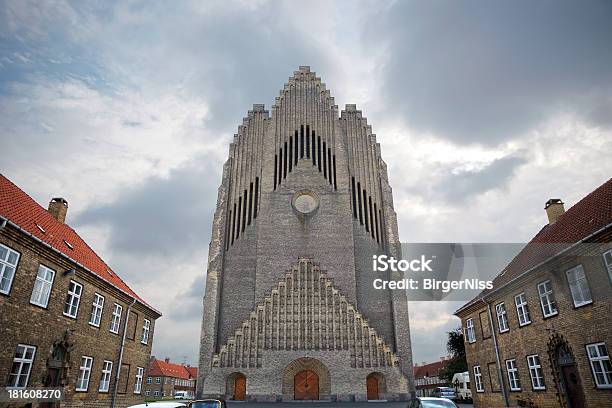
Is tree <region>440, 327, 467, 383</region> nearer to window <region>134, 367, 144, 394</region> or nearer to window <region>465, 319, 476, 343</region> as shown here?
window <region>465, 319, 476, 343</region>

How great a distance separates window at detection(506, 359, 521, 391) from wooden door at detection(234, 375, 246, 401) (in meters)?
18.9

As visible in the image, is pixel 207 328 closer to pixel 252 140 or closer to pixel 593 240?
pixel 252 140

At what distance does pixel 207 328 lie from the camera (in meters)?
34.7

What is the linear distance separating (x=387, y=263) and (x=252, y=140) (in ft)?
61.7

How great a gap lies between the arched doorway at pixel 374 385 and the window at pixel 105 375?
18386 mm

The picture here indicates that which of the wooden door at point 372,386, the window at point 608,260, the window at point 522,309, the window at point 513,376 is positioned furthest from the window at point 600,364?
the wooden door at point 372,386

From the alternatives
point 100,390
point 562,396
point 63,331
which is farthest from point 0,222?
point 562,396

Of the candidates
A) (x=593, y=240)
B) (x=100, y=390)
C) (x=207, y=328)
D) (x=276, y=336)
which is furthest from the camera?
(x=207, y=328)

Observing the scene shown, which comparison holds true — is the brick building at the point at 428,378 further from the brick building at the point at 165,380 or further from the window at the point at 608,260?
the window at the point at 608,260

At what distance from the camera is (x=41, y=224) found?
18156 mm

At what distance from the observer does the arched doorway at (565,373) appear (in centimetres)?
1570

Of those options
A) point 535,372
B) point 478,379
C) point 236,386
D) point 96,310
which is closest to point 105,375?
point 96,310

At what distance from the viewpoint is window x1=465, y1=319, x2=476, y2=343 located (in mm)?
25297

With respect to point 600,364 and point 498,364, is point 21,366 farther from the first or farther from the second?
point 498,364
